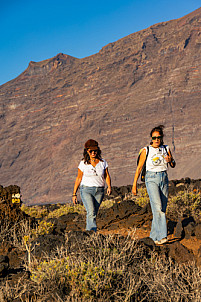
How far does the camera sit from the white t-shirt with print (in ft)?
20.6

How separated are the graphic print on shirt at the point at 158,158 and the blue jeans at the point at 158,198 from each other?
0.59 ft

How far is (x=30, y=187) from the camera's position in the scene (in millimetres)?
85938

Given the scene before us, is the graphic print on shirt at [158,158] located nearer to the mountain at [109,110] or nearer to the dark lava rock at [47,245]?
the dark lava rock at [47,245]

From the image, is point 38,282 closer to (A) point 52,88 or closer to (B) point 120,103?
(B) point 120,103

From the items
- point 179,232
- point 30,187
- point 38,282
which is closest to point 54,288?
point 38,282

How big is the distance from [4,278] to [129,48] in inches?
4052

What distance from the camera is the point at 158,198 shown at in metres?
6.12

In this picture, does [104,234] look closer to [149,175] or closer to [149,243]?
[149,175]

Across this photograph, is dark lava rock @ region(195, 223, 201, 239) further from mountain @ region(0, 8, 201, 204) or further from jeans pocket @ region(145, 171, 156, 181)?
mountain @ region(0, 8, 201, 204)

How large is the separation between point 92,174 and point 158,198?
1180mm

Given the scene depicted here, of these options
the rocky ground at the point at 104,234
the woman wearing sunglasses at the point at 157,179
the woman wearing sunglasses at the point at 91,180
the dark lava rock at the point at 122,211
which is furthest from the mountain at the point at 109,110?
the woman wearing sunglasses at the point at 91,180

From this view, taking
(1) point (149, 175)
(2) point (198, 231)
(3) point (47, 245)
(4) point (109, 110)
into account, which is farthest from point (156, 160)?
(4) point (109, 110)

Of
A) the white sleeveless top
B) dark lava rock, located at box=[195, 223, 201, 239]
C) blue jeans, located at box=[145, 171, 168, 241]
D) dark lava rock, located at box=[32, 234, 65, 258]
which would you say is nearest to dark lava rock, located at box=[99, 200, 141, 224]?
dark lava rock, located at box=[195, 223, 201, 239]

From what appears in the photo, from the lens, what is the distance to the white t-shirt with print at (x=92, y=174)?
629 centimetres
